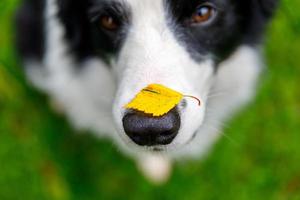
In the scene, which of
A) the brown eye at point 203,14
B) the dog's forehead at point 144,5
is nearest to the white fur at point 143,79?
the dog's forehead at point 144,5

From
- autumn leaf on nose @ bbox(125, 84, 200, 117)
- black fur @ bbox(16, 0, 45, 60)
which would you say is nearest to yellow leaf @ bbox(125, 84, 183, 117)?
autumn leaf on nose @ bbox(125, 84, 200, 117)

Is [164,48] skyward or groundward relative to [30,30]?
groundward

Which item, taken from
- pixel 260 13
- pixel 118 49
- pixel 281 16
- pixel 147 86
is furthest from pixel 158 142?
pixel 281 16

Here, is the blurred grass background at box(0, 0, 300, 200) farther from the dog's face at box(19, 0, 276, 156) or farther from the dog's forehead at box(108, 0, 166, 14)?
the dog's forehead at box(108, 0, 166, 14)

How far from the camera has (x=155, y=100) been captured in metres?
1.70

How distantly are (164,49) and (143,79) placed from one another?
137 millimetres

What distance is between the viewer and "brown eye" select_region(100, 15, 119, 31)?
1961 mm

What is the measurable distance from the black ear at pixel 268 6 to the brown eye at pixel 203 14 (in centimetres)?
31

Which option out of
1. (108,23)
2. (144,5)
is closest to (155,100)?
(144,5)

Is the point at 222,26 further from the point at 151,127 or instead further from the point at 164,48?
the point at 151,127

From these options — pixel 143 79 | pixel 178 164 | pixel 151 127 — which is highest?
pixel 178 164

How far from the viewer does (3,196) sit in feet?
8.93

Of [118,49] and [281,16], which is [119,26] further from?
[281,16]

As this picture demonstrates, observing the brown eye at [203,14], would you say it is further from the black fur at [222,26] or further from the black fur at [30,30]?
the black fur at [30,30]
